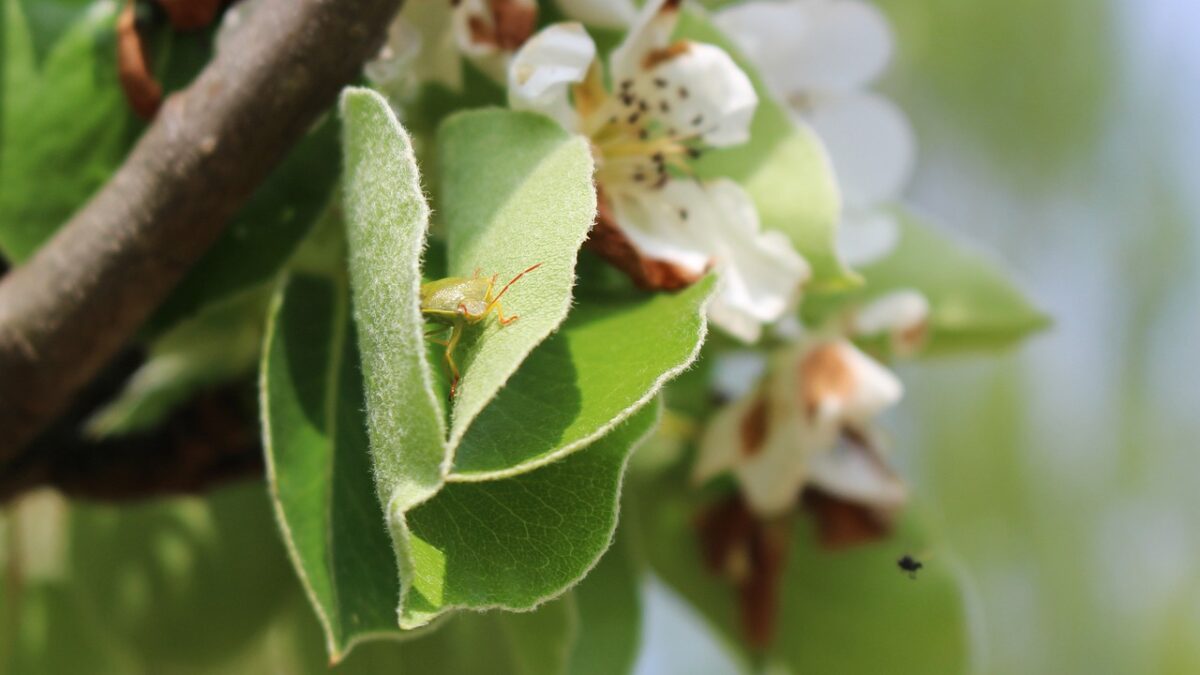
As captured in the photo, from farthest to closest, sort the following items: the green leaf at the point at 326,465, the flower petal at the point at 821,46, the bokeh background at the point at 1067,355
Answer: the bokeh background at the point at 1067,355, the flower petal at the point at 821,46, the green leaf at the point at 326,465

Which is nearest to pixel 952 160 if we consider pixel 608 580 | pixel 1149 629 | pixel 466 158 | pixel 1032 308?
pixel 1149 629

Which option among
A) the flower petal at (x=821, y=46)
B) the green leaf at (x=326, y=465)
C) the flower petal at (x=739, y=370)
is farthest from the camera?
the flower petal at (x=739, y=370)

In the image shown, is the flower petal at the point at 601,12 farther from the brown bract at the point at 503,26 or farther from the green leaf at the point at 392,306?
the green leaf at the point at 392,306

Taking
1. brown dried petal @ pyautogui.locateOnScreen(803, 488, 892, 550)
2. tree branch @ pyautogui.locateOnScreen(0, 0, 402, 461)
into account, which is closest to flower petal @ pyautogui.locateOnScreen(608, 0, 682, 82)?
tree branch @ pyautogui.locateOnScreen(0, 0, 402, 461)

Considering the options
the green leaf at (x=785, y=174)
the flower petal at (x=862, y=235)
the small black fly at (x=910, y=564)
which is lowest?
the small black fly at (x=910, y=564)

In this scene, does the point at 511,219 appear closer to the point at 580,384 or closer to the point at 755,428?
the point at 580,384

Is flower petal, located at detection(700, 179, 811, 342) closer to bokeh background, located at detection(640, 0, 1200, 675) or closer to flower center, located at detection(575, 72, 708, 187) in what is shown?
flower center, located at detection(575, 72, 708, 187)

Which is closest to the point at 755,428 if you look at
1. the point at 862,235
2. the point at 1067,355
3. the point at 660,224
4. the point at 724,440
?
the point at 724,440

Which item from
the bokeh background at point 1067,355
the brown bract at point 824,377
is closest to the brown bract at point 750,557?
the brown bract at point 824,377
